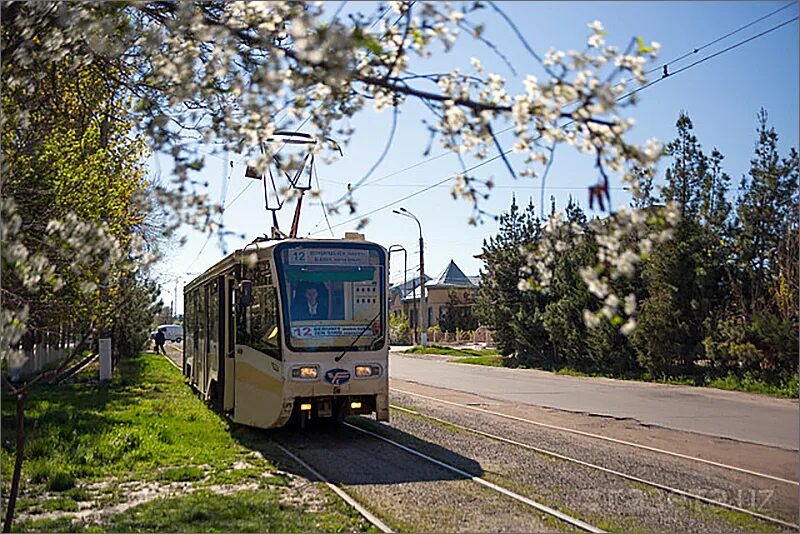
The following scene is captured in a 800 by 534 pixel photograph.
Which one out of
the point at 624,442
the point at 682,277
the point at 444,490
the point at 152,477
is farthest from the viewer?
the point at 682,277

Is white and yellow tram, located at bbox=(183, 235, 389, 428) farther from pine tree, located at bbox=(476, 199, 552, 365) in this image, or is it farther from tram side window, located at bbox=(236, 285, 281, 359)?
pine tree, located at bbox=(476, 199, 552, 365)

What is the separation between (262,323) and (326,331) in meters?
1.06

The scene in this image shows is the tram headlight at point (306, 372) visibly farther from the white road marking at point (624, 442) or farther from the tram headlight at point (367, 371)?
the white road marking at point (624, 442)

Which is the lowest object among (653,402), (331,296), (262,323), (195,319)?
(653,402)

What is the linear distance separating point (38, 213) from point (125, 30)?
16.5 ft

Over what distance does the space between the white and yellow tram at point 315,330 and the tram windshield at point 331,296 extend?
0.05ft

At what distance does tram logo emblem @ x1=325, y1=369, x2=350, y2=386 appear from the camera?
12.0m

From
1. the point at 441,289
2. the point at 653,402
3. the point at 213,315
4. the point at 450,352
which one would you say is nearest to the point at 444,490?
the point at 213,315

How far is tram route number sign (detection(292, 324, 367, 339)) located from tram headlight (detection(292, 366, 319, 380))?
0.44m

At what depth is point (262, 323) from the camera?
12562 mm

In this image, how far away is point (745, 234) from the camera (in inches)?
924

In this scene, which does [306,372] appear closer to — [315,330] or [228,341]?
[315,330]

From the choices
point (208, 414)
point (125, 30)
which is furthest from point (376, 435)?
point (125, 30)

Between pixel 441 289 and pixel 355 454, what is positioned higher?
pixel 441 289
